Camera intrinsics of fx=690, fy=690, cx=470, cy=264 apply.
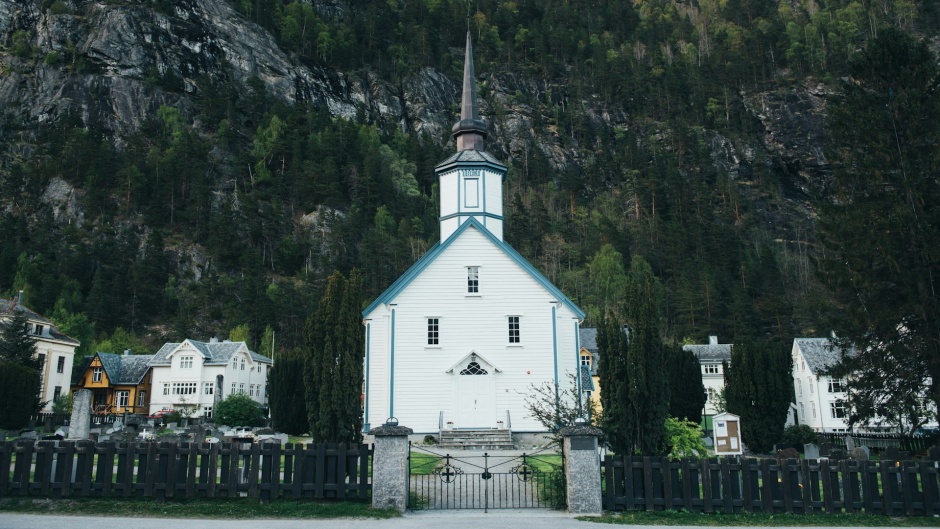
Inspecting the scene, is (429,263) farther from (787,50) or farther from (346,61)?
(787,50)

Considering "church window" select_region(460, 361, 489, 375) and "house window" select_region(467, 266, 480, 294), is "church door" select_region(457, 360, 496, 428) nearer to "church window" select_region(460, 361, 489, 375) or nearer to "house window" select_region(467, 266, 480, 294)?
"church window" select_region(460, 361, 489, 375)

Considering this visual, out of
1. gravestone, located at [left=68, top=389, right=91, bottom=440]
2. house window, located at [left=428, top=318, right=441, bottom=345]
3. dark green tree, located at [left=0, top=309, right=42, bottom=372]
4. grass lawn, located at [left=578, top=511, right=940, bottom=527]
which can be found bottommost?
grass lawn, located at [left=578, top=511, right=940, bottom=527]

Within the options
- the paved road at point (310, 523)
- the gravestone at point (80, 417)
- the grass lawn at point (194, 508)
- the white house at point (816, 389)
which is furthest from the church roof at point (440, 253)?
the white house at point (816, 389)

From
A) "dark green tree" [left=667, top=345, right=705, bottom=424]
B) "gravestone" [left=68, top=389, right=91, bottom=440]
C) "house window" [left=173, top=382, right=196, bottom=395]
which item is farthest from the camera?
"house window" [left=173, top=382, right=196, bottom=395]

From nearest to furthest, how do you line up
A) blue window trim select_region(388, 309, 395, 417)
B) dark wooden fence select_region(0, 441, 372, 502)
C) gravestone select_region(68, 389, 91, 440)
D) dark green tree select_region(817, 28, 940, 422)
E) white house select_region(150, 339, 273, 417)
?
dark wooden fence select_region(0, 441, 372, 502) < dark green tree select_region(817, 28, 940, 422) < gravestone select_region(68, 389, 91, 440) < blue window trim select_region(388, 309, 395, 417) < white house select_region(150, 339, 273, 417)

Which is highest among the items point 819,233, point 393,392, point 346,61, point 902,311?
point 346,61

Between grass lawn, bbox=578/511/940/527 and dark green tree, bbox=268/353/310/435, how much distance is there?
2230 cm

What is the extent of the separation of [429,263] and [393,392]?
544 cm

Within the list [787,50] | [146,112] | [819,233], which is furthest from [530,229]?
[787,50]

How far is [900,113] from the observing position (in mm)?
20547

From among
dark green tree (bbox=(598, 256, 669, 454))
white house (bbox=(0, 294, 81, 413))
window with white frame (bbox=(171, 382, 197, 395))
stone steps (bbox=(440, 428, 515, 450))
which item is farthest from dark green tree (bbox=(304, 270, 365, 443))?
window with white frame (bbox=(171, 382, 197, 395))

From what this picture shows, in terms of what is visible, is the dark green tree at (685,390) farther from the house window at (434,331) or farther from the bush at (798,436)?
the house window at (434,331)

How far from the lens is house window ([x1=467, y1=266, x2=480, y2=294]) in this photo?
2864 cm

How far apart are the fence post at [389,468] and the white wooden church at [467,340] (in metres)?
13.7
